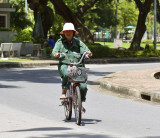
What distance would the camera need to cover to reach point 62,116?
1041 cm

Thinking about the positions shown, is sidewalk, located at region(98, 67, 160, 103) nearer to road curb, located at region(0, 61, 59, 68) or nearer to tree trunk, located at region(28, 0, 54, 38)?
road curb, located at region(0, 61, 59, 68)

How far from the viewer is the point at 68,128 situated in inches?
346

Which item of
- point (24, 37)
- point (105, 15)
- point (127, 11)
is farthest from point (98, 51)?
point (127, 11)

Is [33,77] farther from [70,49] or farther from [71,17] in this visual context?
[71,17]

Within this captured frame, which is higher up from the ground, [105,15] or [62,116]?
[105,15]

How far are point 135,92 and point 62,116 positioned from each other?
151 inches

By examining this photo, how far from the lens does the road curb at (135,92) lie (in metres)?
12.9

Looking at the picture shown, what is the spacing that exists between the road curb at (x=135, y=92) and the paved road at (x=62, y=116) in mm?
Answer: 354

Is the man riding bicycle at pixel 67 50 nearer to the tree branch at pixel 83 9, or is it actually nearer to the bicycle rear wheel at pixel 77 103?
the bicycle rear wheel at pixel 77 103

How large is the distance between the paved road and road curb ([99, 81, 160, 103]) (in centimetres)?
35

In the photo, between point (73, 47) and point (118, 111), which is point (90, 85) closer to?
point (118, 111)

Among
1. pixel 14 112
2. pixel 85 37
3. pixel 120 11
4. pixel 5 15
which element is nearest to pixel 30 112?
pixel 14 112

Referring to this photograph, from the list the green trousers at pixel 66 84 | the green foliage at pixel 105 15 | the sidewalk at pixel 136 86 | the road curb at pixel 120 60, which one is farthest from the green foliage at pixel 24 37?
the green foliage at pixel 105 15

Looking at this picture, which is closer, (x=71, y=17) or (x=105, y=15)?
(x=71, y=17)
